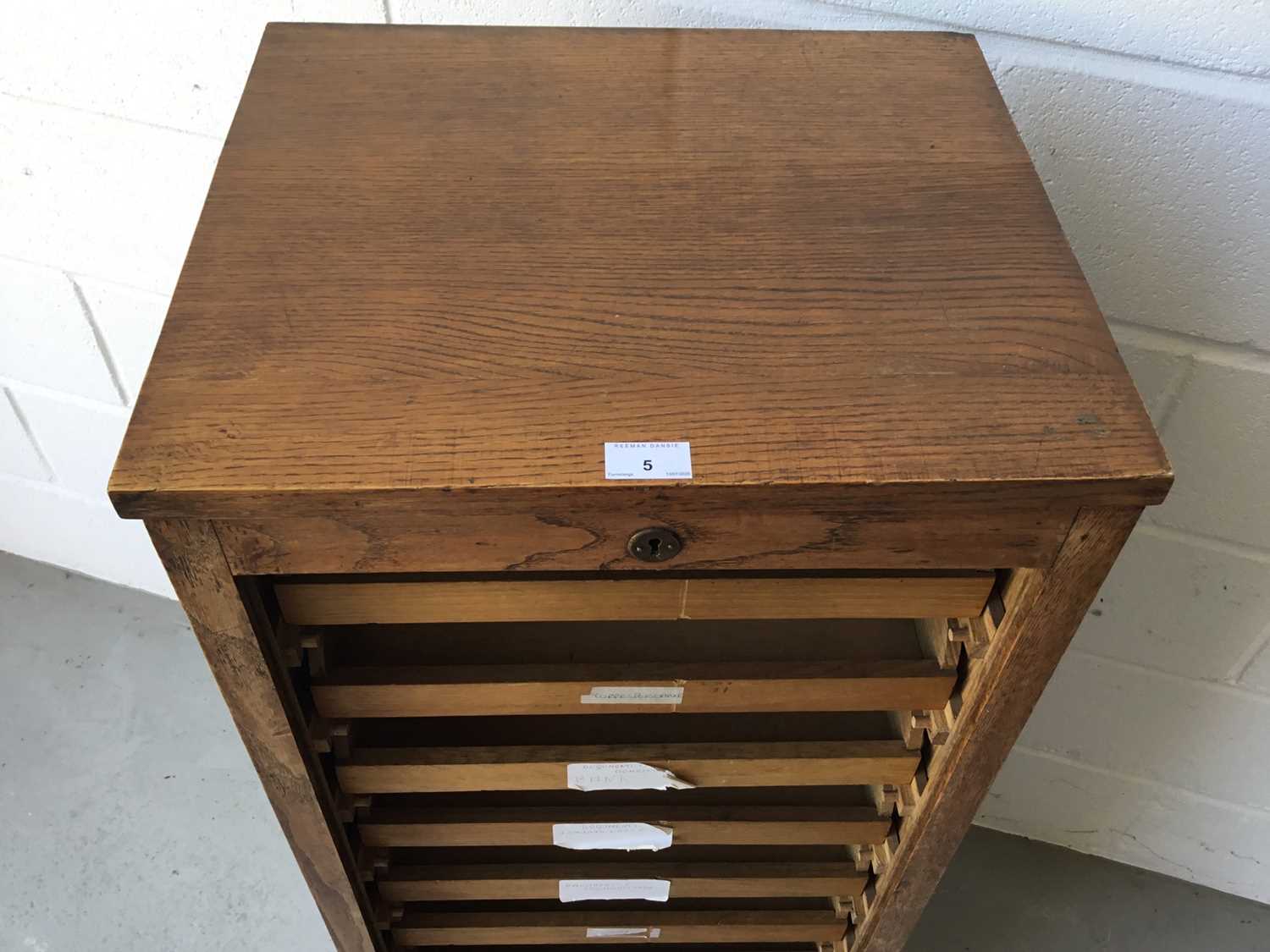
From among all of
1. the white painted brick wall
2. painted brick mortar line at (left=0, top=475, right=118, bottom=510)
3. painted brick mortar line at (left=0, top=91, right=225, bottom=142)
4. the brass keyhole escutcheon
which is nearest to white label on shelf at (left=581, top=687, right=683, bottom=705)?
the brass keyhole escutcheon

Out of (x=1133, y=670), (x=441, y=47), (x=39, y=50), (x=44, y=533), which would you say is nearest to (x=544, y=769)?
(x=441, y=47)

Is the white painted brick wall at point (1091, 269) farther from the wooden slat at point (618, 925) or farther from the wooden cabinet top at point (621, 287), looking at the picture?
the wooden slat at point (618, 925)

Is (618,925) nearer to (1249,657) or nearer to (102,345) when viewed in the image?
(1249,657)

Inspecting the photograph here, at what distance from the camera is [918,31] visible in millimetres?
813

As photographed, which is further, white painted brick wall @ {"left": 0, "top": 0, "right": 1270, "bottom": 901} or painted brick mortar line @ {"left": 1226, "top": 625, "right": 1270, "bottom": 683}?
painted brick mortar line @ {"left": 1226, "top": 625, "right": 1270, "bottom": 683}

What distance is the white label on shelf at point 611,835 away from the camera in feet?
2.90

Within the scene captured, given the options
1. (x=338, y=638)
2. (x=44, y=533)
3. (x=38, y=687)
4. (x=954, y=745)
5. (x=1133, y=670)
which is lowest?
(x=954, y=745)

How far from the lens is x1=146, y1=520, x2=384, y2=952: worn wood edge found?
0.56 metres

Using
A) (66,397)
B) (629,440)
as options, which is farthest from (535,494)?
(66,397)

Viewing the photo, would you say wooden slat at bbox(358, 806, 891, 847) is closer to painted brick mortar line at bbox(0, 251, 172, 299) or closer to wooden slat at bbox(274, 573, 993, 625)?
wooden slat at bbox(274, 573, 993, 625)

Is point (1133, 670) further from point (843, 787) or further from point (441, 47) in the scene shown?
point (441, 47)

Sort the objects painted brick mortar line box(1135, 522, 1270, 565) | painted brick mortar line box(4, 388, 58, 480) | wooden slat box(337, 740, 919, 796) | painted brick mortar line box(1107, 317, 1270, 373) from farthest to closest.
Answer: painted brick mortar line box(4, 388, 58, 480) < painted brick mortar line box(1135, 522, 1270, 565) < painted brick mortar line box(1107, 317, 1270, 373) < wooden slat box(337, 740, 919, 796)

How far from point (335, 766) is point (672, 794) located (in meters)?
0.30

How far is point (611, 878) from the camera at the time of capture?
37.6 inches
